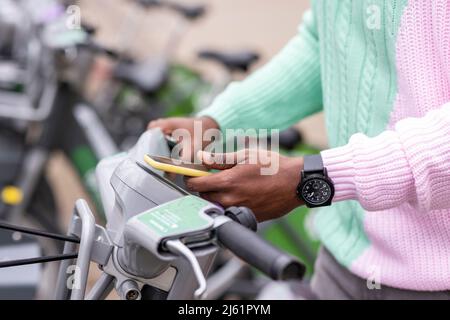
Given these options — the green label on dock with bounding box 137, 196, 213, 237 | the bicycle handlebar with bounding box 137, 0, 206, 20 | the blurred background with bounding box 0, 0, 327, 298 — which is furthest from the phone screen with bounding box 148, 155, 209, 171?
the bicycle handlebar with bounding box 137, 0, 206, 20

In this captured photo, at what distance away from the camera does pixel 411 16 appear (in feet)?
4.58

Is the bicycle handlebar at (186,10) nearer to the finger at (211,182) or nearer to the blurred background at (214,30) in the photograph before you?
the blurred background at (214,30)

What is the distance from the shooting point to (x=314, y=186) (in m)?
1.34

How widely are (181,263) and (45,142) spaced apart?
229 centimetres

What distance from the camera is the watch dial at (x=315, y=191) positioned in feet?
4.38

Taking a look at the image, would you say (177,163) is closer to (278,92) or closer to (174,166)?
(174,166)

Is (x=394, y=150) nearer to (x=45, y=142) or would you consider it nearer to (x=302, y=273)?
(x=302, y=273)

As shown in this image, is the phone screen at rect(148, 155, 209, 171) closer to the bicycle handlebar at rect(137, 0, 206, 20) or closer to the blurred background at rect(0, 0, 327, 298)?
the blurred background at rect(0, 0, 327, 298)

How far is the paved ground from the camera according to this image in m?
5.62

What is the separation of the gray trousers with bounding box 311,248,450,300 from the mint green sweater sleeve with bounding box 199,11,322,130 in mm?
325

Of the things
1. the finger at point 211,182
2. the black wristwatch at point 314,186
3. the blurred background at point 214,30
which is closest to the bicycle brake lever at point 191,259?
the finger at point 211,182

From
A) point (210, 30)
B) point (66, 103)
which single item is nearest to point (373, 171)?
point (66, 103)

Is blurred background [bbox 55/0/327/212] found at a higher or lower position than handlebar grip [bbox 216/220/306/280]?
higher
